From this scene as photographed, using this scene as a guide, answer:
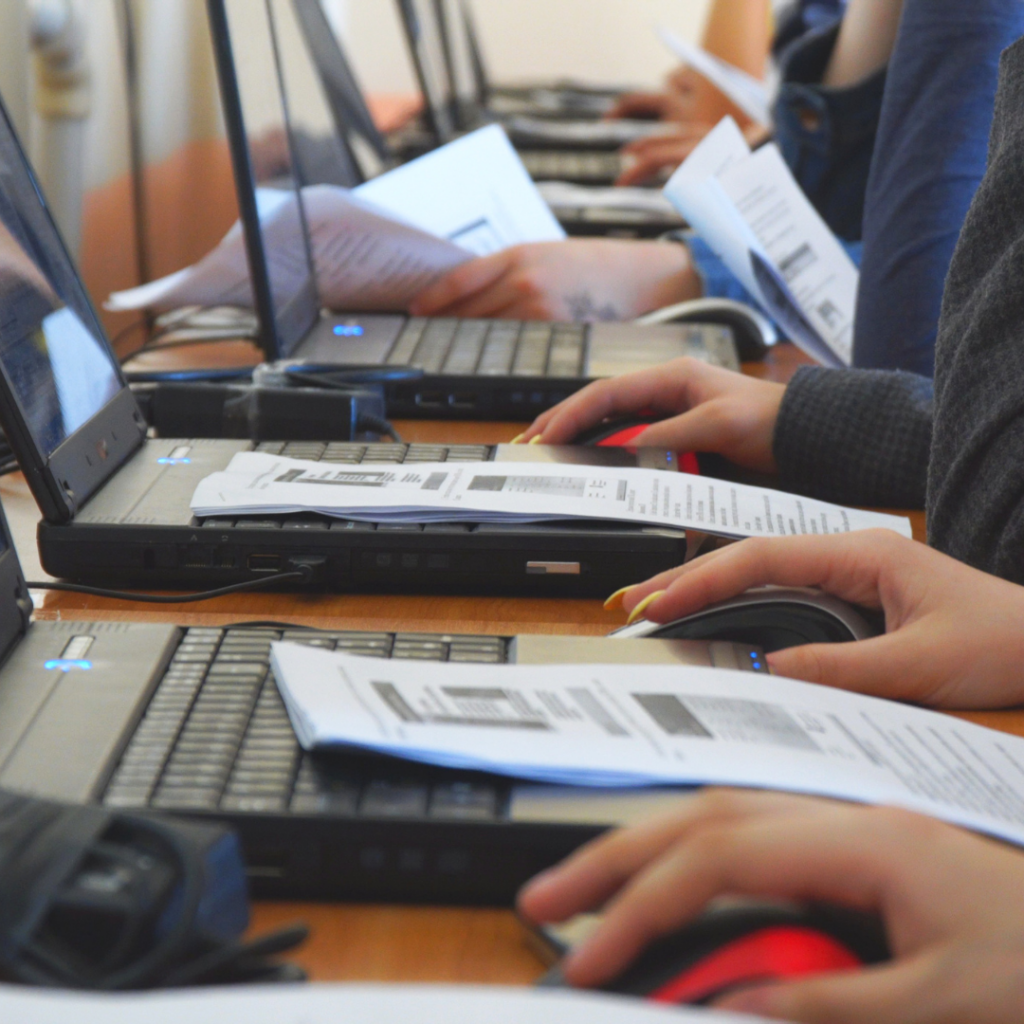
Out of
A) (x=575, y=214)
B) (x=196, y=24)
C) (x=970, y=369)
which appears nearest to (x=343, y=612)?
(x=970, y=369)

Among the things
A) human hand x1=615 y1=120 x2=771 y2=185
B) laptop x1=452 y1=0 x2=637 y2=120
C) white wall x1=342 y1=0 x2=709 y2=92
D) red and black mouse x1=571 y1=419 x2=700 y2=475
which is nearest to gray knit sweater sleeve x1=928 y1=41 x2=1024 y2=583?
red and black mouse x1=571 y1=419 x2=700 y2=475

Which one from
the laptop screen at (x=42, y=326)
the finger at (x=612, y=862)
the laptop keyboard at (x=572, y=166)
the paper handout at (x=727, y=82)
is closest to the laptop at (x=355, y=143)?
the paper handout at (x=727, y=82)

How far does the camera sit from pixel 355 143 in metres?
2.05

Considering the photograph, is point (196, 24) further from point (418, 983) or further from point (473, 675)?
point (418, 983)

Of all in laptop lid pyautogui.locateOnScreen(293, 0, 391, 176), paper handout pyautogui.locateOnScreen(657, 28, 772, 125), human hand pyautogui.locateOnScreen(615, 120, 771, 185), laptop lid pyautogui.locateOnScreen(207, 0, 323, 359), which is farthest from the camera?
human hand pyautogui.locateOnScreen(615, 120, 771, 185)

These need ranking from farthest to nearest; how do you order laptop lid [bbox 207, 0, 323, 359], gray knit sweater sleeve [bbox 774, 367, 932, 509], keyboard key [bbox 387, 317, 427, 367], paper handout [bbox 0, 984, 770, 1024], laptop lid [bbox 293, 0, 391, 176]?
laptop lid [bbox 293, 0, 391, 176], keyboard key [bbox 387, 317, 427, 367], laptop lid [bbox 207, 0, 323, 359], gray knit sweater sleeve [bbox 774, 367, 932, 509], paper handout [bbox 0, 984, 770, 1024]

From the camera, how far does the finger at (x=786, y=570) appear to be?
25.1 inches

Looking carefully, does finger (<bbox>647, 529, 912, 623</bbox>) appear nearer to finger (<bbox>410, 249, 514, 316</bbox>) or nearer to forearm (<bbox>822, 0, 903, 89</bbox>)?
finger (<bbox>410, 249, 514, 316</bbox>)

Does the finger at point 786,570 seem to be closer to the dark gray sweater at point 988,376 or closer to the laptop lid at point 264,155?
the dark gray sweater at point 988,376

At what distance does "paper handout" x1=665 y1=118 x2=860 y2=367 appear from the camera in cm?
123

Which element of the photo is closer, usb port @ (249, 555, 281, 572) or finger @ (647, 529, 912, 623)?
finger @ (647, 529, 912, 623)

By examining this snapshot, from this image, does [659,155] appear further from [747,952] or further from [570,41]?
[570,41]

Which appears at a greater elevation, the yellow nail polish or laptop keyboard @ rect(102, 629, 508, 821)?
laptop keyboard @ rect(102, 629, 508, 821)

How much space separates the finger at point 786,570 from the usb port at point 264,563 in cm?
24
